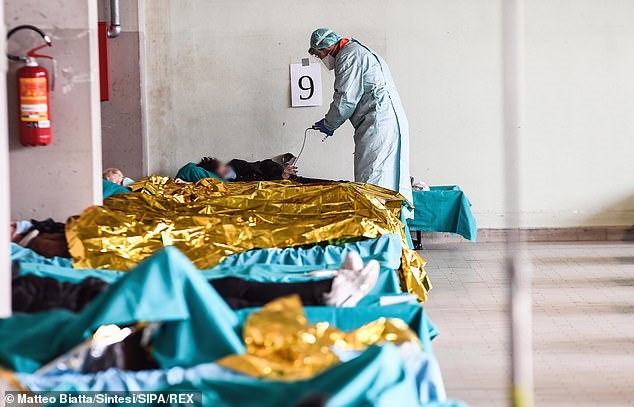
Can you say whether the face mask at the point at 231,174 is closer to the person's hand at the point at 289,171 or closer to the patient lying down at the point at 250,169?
the patient lying down at the point at 250,169

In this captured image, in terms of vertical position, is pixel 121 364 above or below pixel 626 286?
above

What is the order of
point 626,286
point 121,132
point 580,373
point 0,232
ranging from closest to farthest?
point 0,232 < point 580,373 < point 626,286 < point 121,132

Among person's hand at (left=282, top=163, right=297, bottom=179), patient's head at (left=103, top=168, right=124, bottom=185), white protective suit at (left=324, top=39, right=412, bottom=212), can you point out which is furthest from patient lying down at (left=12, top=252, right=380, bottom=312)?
person's hand at (left=282, top=163, right=297, bottom=179)

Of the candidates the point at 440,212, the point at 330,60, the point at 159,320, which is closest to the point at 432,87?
the point at 440,212

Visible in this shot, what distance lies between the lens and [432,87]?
741 centimetres

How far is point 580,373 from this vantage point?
3660 millimetres

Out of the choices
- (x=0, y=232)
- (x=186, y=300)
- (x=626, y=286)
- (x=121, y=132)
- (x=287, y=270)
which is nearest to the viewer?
(x=186, y=300)

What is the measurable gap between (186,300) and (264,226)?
179 centimetres

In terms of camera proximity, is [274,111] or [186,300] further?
[274,111]

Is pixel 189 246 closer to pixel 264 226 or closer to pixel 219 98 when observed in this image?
pixel 264 226

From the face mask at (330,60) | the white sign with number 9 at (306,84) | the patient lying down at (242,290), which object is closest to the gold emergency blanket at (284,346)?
the patient lying down at (242,290)

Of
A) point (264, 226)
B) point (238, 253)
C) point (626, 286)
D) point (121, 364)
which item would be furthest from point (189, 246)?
point (626, 286)

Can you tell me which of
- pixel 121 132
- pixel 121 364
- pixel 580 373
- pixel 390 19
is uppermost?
pixel 390 19

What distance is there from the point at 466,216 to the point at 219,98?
2.19 m
